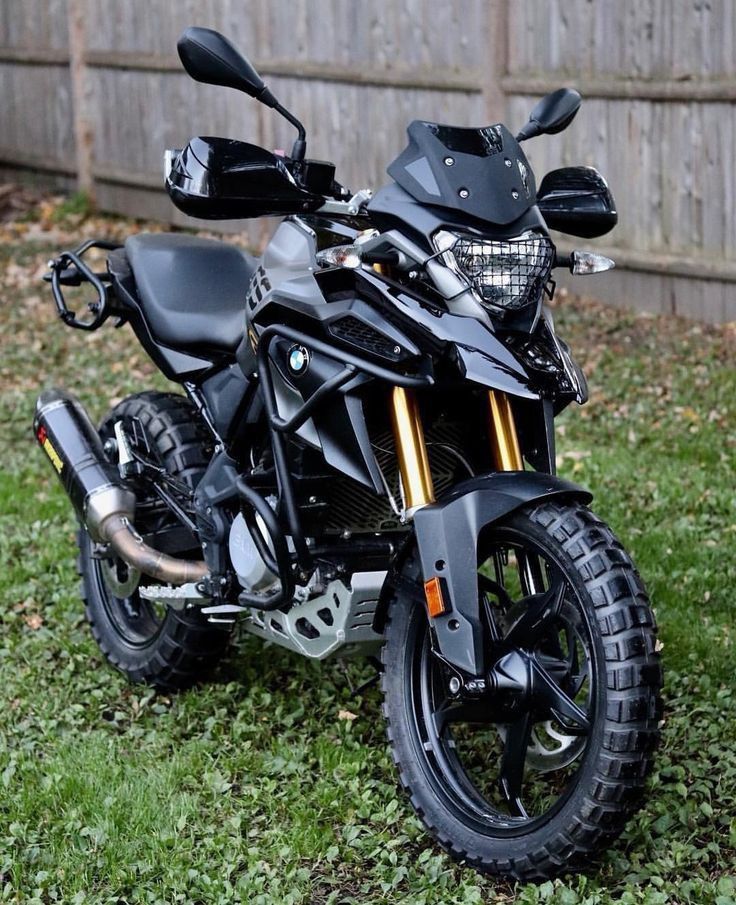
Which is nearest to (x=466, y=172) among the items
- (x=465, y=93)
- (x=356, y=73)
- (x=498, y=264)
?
(x=498, y=264)

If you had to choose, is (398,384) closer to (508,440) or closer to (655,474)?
(508,440)

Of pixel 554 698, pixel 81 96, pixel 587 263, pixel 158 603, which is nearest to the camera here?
pixel 554 698

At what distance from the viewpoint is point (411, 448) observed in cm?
346

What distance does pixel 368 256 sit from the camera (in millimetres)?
3439

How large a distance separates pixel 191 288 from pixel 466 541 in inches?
60.9

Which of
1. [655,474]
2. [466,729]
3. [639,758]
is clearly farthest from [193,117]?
→ [639,758]

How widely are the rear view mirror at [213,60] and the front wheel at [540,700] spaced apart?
121cm

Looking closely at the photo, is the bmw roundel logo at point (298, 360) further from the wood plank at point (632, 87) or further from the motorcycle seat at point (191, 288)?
the wood plank at point (632, 87)

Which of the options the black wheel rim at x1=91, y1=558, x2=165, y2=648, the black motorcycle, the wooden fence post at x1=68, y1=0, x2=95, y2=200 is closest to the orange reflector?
the black motorcycle

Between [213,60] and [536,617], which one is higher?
[213,60]

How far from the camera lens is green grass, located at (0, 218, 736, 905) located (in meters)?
3.45

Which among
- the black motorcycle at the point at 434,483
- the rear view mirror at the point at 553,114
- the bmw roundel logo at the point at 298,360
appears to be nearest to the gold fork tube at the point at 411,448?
the black motorcycle at the point at 434,483

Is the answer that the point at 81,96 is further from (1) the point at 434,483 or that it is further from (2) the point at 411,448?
(2) the point at 411,448

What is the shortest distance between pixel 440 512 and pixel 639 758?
71 centimetres
